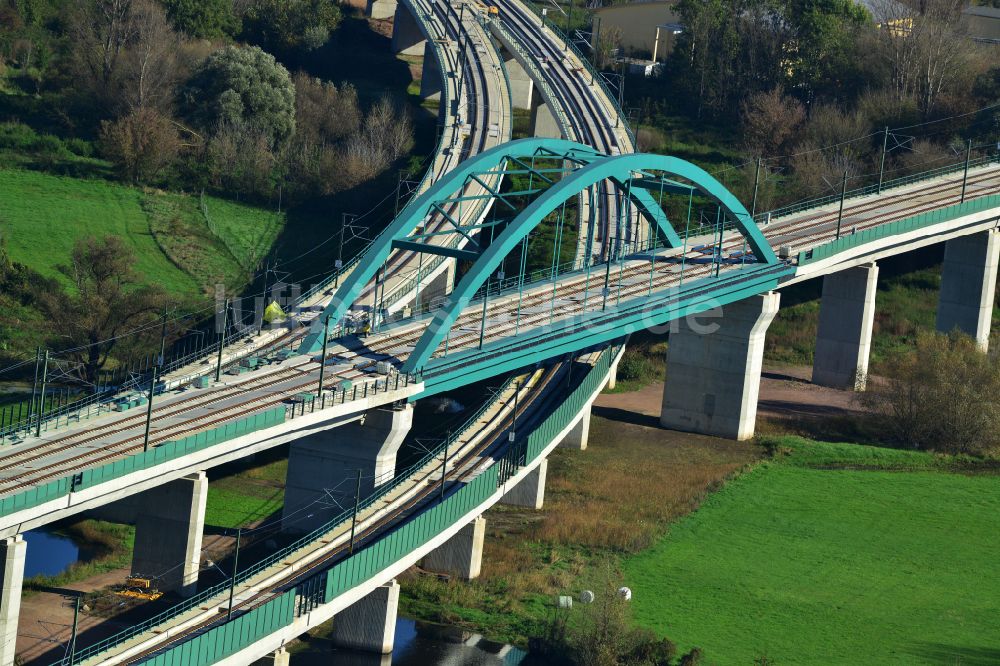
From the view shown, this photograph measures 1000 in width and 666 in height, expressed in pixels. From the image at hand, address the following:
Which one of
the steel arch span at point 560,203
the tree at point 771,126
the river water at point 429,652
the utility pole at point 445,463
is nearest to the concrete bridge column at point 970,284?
the steel arch span at point 560,203

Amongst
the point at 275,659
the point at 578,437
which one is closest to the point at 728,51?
the point at 578,437

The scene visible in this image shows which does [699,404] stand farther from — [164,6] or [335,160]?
Answer: [164,6]

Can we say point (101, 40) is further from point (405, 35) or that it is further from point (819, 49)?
point (819, 49)

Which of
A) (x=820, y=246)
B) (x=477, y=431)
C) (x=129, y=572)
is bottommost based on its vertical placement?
(x=129, y=572)

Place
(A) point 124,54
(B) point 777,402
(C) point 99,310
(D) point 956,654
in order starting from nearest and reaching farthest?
(D) point 956,654, (C) point 99,310, (B) point 777,402, (A) point 124,54

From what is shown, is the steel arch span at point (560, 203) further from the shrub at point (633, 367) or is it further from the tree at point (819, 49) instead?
the tree at point (819, 49)

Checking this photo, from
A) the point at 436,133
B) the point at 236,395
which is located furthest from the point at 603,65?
the point at 236,395

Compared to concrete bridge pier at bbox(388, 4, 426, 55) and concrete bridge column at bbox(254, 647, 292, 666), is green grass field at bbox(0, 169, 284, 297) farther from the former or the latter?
concrete bridge column at bbox(254, 647, 292, 666)
